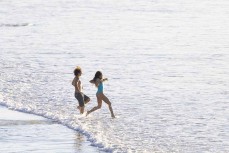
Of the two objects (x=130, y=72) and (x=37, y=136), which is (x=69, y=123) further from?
(x=130, y=72)

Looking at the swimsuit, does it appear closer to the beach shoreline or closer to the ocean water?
the ocean water

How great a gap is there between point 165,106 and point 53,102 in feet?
9.11

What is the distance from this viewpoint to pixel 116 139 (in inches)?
561

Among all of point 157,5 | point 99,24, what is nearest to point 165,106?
point 99,24

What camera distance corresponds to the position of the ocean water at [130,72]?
15.0 meters

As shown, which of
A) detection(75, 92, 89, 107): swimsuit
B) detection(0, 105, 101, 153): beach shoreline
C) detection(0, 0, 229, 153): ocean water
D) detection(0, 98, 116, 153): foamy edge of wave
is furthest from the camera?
detection(75, 92, 89, 107): swimsuit

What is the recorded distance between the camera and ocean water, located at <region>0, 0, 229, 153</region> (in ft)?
Answer: 49.1

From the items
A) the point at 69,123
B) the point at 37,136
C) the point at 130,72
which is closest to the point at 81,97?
the point at 69,123

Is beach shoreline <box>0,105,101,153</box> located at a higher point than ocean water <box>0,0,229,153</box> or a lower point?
lower

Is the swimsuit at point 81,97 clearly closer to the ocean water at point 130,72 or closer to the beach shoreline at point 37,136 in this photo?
the ocean water at point 130,72

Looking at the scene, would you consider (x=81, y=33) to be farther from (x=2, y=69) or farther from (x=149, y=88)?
(x=149, y=88)

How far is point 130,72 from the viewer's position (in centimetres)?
2373

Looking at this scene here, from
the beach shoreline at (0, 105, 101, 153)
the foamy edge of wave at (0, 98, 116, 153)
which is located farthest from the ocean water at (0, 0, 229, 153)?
the beach shoreline at (0, 105, 101, 153)

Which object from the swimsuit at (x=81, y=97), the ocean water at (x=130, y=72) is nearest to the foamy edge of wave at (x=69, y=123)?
the ocean water at (x=130, y=72)
